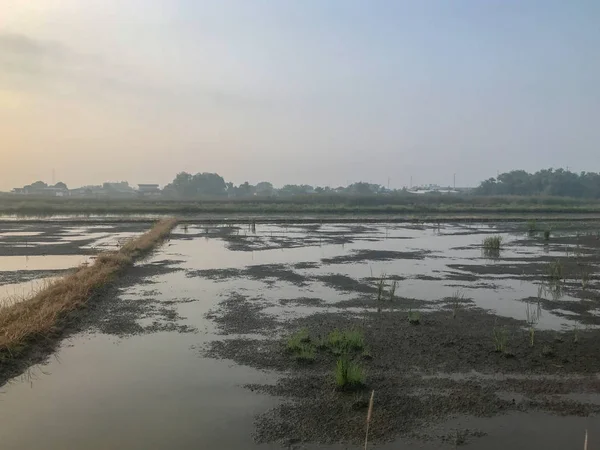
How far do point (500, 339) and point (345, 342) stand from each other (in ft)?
8.45

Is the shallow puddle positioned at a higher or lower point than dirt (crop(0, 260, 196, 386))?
higher

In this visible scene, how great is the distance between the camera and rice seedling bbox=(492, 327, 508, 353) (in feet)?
25.5

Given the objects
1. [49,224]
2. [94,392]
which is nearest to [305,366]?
[94,392]

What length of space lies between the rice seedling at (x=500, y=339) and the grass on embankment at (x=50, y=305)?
23.6 ft

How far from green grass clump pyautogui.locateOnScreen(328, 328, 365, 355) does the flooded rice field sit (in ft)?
0.26

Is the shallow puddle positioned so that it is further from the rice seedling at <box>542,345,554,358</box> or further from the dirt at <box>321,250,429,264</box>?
the rice seedling at <box>542,345,554,358</box>

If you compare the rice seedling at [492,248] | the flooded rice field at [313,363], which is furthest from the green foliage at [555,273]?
the rice seedling at [492,248]

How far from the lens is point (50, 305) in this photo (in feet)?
32.3

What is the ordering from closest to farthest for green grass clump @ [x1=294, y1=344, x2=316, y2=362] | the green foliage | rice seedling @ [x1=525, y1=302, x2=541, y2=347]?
green grass clump @ [x1=294, y1=344, x2=316, y2=362], rice seedling @ [x1=525, y1=302, x2=541, y2=347], the green foliage

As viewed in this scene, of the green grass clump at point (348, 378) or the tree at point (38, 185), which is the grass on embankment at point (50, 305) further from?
the tree at point (38, 185)

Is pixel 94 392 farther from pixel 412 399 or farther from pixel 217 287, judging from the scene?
pixel 217 287

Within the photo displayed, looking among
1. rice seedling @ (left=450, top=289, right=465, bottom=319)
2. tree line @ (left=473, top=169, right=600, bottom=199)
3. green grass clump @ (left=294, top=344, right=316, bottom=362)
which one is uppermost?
tree line @ (left=473, top=169, right=600, bottom=199)

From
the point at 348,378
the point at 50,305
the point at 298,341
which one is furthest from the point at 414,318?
the point at 50,305

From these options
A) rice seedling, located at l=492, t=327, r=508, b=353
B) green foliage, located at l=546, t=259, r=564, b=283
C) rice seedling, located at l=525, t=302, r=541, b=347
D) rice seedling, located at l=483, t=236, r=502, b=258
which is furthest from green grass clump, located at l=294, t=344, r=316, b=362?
rice seedling, located at l=483, t=236, r=502, b=258
